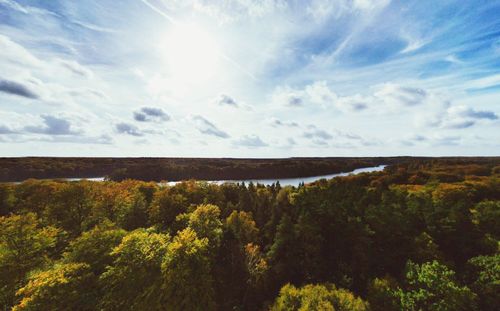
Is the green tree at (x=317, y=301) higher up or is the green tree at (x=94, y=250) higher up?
the green tree at (x=94, y=250)

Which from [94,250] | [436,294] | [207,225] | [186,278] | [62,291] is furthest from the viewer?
[207,225]

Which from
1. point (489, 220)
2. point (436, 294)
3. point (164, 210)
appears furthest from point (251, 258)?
point (489, 220)

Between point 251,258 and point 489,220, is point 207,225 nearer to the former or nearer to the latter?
point 251,258

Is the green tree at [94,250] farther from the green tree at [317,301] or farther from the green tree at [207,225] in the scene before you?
the green tree at [317,301]

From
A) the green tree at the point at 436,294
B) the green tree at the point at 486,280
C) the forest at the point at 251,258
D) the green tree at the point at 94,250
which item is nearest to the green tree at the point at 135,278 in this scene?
the forest at the point at 251,258

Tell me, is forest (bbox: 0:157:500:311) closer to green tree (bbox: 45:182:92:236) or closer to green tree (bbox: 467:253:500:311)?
green tree (bbox: 467:253:500:311)

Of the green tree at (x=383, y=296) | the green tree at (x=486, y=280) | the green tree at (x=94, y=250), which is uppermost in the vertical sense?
the green tree at (x=94, y=250)
